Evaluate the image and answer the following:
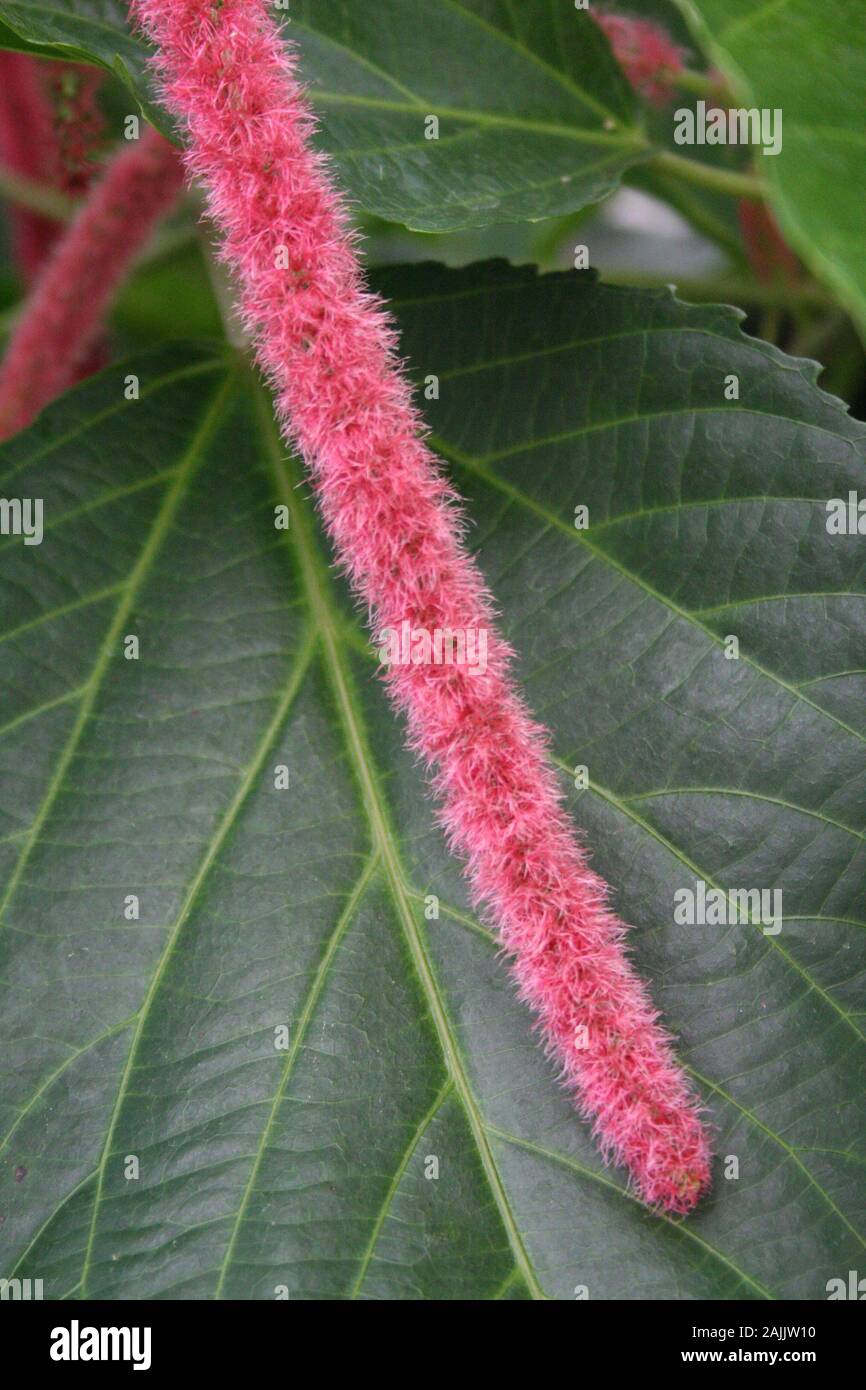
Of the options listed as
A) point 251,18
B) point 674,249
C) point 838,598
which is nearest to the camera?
point 251,18

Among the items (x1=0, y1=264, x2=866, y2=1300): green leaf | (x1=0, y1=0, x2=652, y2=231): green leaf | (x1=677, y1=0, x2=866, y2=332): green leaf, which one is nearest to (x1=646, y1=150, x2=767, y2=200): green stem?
(x1=0, y1=0, x2=652, y2=231): green leaf

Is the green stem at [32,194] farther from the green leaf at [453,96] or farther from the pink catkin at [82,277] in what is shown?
the green leaf at [453,96]

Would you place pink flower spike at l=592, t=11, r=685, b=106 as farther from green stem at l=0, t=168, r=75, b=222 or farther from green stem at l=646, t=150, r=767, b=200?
green stem at l=0, t=168, r=75, b=222

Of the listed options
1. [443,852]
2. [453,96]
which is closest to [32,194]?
[453,96]

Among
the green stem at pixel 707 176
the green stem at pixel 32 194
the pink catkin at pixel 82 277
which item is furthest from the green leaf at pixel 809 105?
the green stem at pixel 32 194
